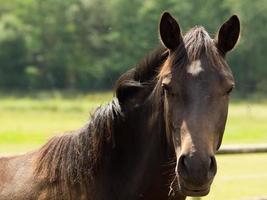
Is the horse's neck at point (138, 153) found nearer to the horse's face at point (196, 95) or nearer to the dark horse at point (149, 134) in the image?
the dark horse at point (149, 134)

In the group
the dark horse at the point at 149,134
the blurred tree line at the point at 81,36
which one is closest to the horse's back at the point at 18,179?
the dark horse at the point at 149,134

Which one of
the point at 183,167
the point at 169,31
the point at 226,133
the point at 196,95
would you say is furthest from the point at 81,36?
the point at 183,167

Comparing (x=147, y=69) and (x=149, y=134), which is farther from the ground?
(x=147, y=69)

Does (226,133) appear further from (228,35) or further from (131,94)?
(228,35)

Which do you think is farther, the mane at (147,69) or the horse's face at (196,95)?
the mane at (147,69)

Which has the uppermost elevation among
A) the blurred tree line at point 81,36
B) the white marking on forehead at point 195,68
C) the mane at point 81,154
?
the blurred tree line at point 81,36

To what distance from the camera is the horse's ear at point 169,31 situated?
3137 millimetres

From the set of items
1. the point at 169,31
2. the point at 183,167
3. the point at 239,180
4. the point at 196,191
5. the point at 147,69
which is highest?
the point at 169,31

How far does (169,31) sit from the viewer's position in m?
3.15

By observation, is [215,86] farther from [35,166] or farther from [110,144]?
[35,166]

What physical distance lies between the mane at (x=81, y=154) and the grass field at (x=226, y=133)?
0.22 metres

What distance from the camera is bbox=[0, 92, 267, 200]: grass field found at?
35.3 feet

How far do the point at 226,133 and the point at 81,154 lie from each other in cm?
2257

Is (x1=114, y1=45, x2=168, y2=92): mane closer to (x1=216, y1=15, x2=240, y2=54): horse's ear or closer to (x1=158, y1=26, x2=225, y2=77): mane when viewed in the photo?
(x1=158, y1=26, x2=225, y2=77): mane
